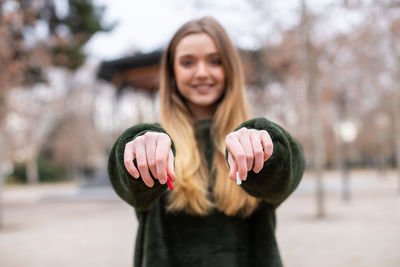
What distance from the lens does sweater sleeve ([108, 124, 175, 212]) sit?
1021 millimetres

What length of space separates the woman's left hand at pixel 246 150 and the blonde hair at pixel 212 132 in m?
0.54

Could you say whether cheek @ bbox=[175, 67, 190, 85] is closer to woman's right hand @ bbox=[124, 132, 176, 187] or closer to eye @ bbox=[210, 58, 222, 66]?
eye @ bbox=[210, 58, 222, 66]

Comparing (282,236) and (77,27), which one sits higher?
(77,27)

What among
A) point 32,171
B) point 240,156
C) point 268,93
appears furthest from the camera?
point 32,171

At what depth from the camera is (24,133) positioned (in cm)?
2772

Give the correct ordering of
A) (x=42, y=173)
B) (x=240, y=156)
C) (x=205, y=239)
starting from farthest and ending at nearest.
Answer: (x=42, y=173)
(x=205, y=239)
(x=240, y=156)

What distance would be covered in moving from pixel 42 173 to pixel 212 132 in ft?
111

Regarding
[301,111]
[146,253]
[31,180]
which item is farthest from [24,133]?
[146,253]

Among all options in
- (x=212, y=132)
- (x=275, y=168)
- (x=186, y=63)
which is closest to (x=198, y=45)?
Answer: (x=186, y=63)

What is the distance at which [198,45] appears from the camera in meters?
1.55

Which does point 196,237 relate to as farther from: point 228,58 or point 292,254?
point 292,254

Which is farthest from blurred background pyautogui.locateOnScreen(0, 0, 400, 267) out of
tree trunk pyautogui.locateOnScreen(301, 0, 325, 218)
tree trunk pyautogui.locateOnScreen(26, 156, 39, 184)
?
tree trunk pyautogui.locateOnScreen(26, 156, 39, 184)

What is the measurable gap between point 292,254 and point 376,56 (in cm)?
1037

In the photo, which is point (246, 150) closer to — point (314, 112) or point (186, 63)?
point (186, 63)
